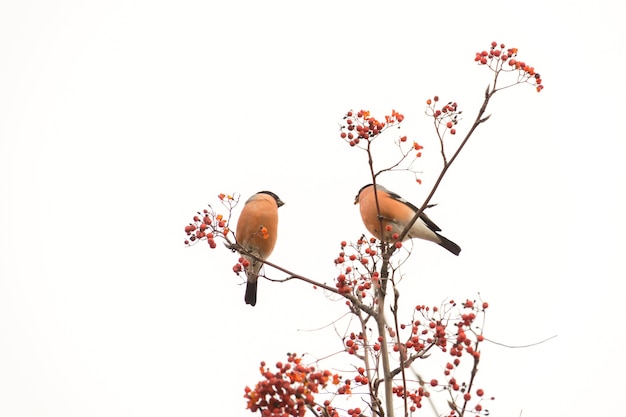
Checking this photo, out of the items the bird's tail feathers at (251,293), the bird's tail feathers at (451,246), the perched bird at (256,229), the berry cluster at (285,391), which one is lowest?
the berry cluster at (285,391)

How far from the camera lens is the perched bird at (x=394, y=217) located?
5988 mm

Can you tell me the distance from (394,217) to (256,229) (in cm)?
114

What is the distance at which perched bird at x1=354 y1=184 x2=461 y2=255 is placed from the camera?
5988 millimetres

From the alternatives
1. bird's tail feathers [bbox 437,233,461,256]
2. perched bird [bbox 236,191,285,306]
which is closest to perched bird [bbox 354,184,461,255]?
bird's tail feathers [bbox 437,233,461,256]

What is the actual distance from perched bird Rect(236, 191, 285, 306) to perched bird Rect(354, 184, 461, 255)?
0.77 meters

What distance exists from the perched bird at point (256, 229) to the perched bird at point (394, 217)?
2.54ft

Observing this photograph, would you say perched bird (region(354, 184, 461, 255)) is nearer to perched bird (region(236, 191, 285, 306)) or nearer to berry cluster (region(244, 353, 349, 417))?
perched bird (region(236, 191, 285, 306))

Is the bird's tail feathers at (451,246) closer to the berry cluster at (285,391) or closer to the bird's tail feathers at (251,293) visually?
the bird's tail feathers at (251,293)

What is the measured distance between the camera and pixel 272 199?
6.70m

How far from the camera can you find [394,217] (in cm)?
607

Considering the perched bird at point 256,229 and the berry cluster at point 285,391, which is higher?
the perched bird at point 256,229

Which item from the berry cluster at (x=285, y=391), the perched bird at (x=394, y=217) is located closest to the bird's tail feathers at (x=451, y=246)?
the perched bird at (x=394, y=217)

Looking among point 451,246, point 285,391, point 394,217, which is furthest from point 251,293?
point 285,391

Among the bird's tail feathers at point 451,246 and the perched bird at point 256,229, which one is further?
the bird's tail feathers at point 451,246
